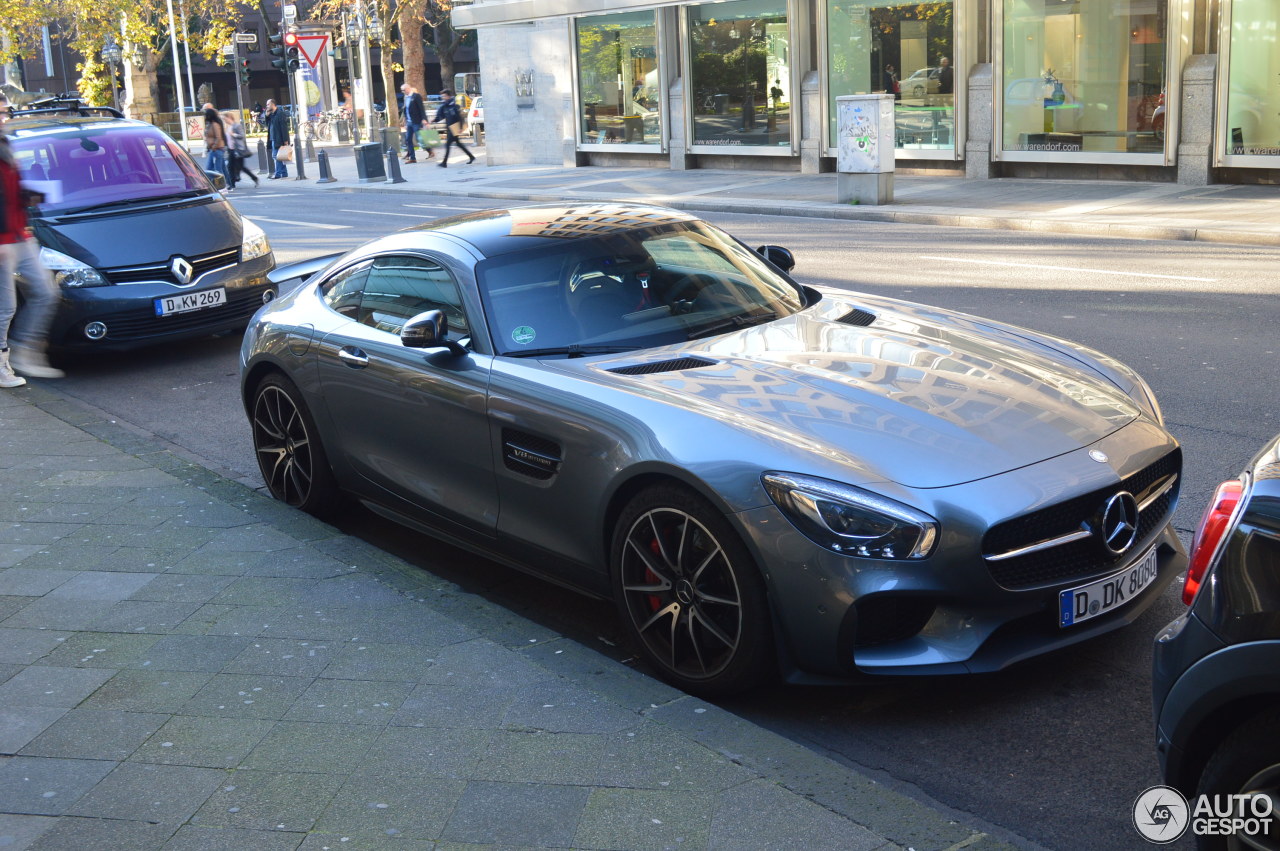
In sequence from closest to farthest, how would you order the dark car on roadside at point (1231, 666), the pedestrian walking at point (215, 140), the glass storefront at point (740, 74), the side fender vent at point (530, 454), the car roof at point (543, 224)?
the dark car on roadside at point (1231, 666) < the side fender vent at point (530, 454) < the car roof at point (543, 224) < the glass storefront at point (740, 74) < the pedestrian walking at point (215, 140)

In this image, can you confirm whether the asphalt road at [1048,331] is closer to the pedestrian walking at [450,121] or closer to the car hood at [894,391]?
the car hood at [894,391]

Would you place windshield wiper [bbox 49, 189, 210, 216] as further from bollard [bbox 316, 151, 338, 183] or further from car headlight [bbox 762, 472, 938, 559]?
bollard [bbox 316, 151, 338, 183]

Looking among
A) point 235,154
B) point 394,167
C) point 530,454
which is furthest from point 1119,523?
point 235,154

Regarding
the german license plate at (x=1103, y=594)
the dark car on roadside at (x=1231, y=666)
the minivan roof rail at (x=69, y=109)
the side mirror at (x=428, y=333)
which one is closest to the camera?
the dark car on roadside at (x=1231, y=666)

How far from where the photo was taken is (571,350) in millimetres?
4867

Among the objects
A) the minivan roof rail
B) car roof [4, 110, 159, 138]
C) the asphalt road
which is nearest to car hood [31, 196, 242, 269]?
the asphalt road

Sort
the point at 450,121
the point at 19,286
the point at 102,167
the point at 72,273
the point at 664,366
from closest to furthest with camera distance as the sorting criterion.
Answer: the point at 664,366, the point at 72,273, the point at 19,286, the point at 102,167, the point at 450,121

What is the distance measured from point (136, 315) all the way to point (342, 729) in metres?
6.80

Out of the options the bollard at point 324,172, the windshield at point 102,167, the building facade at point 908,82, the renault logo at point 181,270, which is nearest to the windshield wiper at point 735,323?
the renault logo at point 181,270

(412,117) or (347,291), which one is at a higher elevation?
(412,117)

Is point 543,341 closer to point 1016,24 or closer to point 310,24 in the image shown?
point 1016,24

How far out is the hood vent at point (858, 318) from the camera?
5164 millimetres

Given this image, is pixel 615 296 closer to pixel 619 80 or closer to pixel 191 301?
pixel 191 301

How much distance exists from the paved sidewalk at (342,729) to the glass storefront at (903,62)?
18910mm
